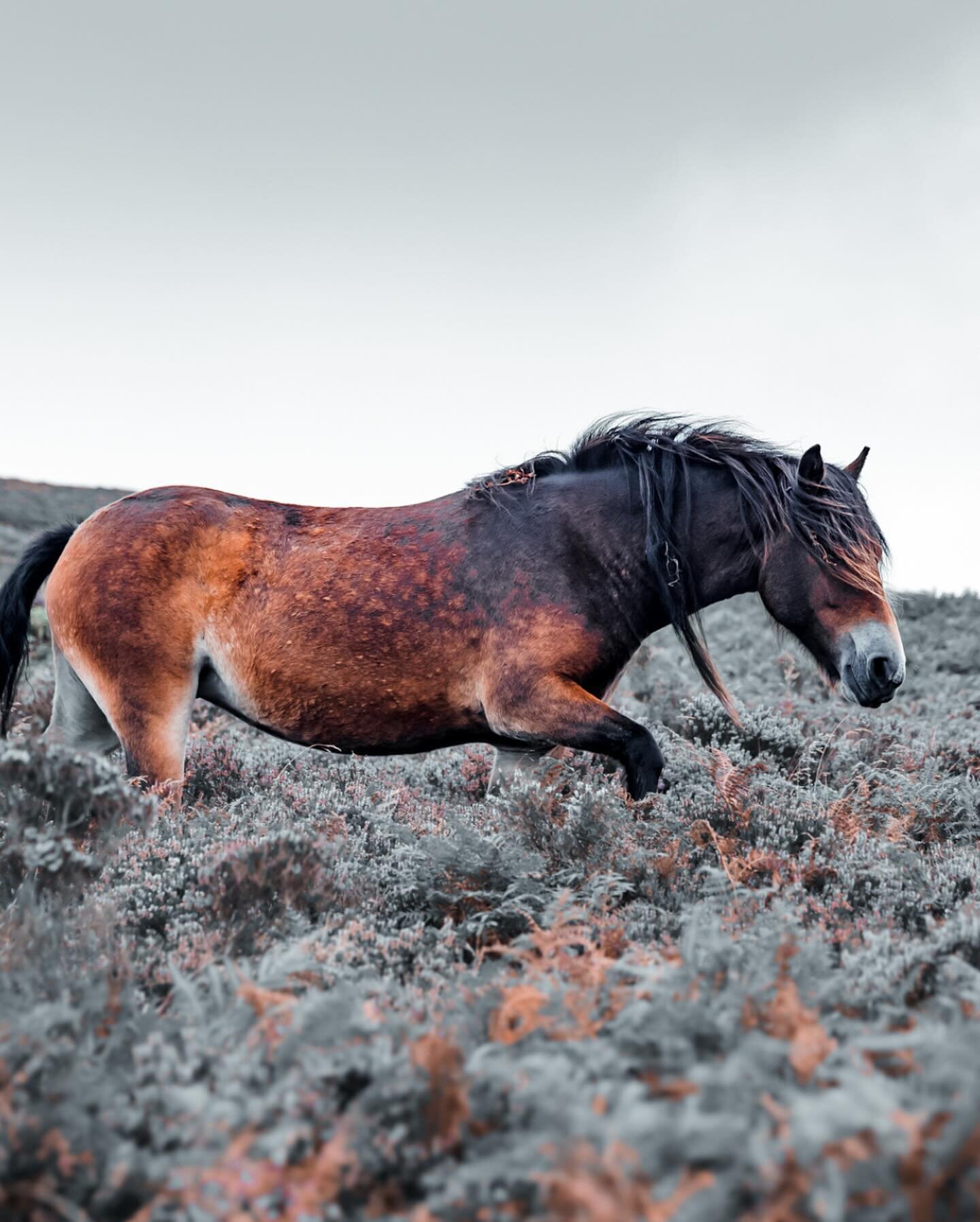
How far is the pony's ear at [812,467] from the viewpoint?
4.63 m

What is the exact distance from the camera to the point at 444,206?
32531mm

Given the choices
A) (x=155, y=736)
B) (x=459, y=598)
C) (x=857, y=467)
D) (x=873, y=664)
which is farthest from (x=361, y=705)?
(x=857, y=467)

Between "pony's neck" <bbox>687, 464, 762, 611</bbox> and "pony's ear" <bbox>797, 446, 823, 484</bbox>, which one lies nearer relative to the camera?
"pony's ear" <bbox>797, 446, 823, 484</bbox>

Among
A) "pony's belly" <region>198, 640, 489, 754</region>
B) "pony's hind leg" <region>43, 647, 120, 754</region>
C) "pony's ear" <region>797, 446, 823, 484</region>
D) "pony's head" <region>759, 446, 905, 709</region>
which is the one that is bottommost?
"pony's hind leg" <region>43, 647, 120, 754</region>

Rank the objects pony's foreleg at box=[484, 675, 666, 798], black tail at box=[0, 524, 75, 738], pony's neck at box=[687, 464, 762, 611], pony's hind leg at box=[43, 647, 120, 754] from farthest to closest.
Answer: black tail at box=[0, 524, 75, 738] → pony's hind leg at box=[43, 647, 120, 754] → pony's neck at box=[687, 464, 762, 611] → pony's foreleg at box=[484, 675, 666, 798]

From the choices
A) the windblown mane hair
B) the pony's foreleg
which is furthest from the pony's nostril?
the pony's foreleg

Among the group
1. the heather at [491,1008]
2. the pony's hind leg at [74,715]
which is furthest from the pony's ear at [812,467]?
the pony's hind leg at [74,715]

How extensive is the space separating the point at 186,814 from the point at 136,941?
67.9 inches

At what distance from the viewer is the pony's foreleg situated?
4230 mm

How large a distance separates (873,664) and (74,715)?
4.81 m

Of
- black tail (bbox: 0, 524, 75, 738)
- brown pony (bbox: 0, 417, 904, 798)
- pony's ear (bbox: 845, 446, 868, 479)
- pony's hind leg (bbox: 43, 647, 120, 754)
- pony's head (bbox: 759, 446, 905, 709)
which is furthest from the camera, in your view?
black tail (bbox: 0, 524, 75, 738)

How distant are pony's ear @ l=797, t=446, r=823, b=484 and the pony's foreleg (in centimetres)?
175

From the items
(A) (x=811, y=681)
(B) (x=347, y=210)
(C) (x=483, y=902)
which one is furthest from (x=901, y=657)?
(B) (x=347, y=210)

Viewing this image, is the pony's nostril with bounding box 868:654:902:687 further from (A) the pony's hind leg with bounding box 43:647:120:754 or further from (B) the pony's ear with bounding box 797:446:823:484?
(A) the pony's hind leg with bounding box 43:647:120:754
